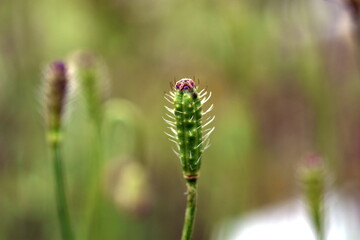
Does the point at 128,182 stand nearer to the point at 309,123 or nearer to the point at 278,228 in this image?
the point at 278,228

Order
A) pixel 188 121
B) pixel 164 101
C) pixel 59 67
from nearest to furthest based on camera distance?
pixel 188 121, pixel 59 67, pixel 164 101

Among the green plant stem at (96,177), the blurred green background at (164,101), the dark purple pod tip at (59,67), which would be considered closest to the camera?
the dark purple pod tip at (59,67)

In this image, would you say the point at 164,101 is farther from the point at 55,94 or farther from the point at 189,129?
the point at 189,129

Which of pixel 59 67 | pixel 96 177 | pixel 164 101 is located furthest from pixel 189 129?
pixel 164 101

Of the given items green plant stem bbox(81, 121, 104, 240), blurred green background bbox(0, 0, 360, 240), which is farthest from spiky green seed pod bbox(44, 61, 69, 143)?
blurred green background bbox(0, 0, 360, 240)

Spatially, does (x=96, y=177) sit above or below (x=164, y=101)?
below

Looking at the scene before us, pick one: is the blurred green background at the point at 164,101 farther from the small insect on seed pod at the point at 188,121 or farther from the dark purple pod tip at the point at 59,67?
the small insect on seed pod at the point at 188,121

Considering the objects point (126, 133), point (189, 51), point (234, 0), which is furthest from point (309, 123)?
point (126, 133)

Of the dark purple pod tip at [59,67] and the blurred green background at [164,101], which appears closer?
the dark purple pod tip at [59,67]

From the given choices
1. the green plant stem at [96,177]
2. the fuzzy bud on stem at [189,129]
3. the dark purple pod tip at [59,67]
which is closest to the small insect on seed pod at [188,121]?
the fuzzy bud on stem at [189,129]
